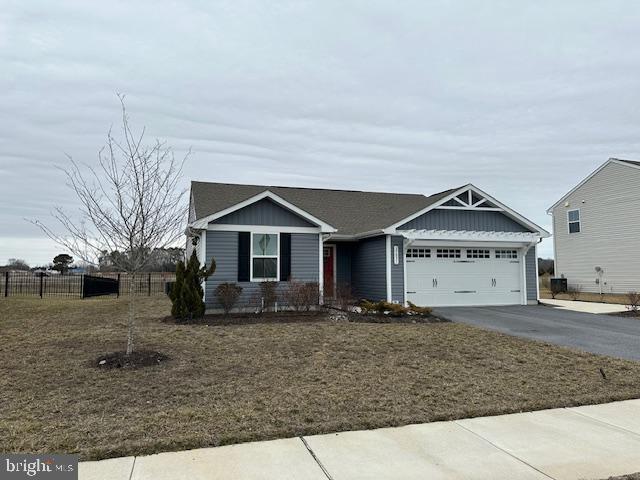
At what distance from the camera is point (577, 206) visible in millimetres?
23312

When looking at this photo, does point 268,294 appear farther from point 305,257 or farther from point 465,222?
point 465,222

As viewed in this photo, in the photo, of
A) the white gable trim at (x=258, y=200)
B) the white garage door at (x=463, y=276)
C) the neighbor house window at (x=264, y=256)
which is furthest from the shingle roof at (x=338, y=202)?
the white garage door at (x=463, y=276)

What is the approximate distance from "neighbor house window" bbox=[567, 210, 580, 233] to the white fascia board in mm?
16701

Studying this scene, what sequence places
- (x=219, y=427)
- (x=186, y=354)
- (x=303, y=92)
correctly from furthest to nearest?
1. (x=303, y=92)
2. (x=186, y=354)
3. (x=219, y=427)

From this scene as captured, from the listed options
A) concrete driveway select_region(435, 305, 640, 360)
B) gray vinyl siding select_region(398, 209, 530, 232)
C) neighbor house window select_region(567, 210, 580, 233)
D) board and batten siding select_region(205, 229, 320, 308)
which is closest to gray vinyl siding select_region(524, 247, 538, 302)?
gray vinyl siding select_region(398, 209, 530, 232)

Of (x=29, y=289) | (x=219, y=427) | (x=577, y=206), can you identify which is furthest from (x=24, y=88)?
(x=577, y=206)

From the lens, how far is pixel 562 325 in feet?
37.3

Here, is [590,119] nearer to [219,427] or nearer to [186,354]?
[186,354]

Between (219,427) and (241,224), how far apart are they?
9320mm

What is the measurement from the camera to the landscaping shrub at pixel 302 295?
41.8ft

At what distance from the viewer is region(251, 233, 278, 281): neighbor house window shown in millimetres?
13234

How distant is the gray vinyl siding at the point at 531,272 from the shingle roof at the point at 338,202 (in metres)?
4.15

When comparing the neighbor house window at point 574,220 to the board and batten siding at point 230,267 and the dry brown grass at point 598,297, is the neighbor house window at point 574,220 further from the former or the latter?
the board and batten siding at point 230,267

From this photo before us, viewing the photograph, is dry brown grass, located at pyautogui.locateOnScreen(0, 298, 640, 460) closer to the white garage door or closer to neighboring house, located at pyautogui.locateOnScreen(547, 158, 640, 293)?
the white garage door
